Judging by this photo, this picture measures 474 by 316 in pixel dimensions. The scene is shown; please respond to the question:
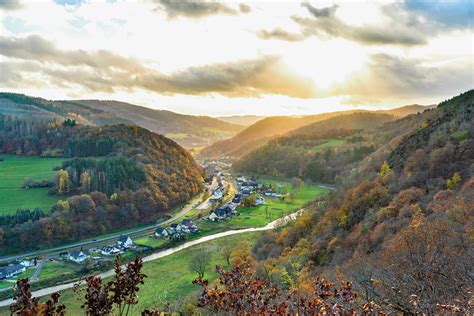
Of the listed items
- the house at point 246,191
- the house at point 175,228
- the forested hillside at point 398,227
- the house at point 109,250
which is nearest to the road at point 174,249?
the house at point 175,228

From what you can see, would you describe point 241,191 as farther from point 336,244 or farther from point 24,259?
point 336,244

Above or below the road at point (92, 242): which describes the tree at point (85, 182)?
above

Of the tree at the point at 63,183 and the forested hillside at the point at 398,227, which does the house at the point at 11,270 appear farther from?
the forested hillside at the point at 398,227

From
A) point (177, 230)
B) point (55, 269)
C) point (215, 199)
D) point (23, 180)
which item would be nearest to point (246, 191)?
point (215, 199)

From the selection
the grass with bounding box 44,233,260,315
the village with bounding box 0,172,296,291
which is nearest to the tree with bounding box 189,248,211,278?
the grass with bounding box 44,233,260,315

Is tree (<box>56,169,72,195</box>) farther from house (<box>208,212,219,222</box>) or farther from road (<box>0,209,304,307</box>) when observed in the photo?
road (<box>0,209,304,307</box>)

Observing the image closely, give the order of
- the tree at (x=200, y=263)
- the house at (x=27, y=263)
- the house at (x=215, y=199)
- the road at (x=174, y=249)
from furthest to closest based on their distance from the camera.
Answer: the house at (x=215, y=199), the house at (x=27, y=263), the tree at (x=200, y=263), the road at (x=174, y=249)
